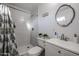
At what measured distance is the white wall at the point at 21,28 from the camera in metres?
2.37

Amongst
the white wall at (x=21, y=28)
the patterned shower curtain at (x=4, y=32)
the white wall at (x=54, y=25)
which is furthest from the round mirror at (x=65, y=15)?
the white wall at (x=21, y=28)

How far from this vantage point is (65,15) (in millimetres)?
1361

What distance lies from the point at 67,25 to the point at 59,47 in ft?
2.13

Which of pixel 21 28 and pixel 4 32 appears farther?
pixel 21 28

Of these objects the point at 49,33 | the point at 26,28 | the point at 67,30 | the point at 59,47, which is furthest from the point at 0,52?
the point at 26,28

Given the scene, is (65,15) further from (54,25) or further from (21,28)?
(21,28)

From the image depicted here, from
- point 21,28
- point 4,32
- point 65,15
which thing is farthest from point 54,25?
point 21,28

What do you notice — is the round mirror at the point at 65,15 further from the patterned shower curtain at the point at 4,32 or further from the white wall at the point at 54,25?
the patterned shower curtain at the point at 4,32

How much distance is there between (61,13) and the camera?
1447mm

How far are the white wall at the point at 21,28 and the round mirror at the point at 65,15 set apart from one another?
1729 millimetres

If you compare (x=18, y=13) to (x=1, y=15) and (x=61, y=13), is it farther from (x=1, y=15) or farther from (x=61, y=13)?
(x=61, y=13)

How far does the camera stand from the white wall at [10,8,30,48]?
7.79ft

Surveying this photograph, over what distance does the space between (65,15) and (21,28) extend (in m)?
2.05

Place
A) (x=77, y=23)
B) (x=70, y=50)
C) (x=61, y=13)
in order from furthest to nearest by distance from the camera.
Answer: (x=61, y=13) < (x=77, y=23) < (x=70, y=50)
